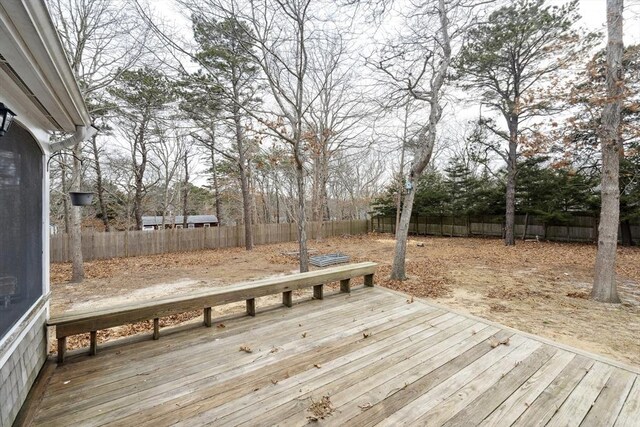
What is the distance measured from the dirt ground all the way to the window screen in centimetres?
167

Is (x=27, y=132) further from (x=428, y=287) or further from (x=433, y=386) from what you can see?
(x=428, y=287)

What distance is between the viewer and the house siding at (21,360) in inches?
63.1

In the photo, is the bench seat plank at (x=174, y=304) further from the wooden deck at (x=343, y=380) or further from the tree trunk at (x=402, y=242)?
the tree trunk at (x=402, y=242)

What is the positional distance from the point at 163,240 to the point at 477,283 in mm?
11285

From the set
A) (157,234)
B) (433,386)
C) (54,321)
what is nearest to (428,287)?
(433,386)

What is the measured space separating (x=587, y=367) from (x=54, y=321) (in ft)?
14.5

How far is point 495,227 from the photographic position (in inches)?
605

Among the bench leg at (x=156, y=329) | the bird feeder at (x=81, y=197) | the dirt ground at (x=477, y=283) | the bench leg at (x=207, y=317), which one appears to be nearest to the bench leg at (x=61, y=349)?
the bench leg at (x=156, y=329)

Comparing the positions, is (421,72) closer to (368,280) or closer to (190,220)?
(368,280)

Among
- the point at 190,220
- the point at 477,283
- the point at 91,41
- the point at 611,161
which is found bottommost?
the point at 477,283

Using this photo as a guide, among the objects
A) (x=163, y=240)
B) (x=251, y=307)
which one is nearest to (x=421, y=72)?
(x=251, y=307)

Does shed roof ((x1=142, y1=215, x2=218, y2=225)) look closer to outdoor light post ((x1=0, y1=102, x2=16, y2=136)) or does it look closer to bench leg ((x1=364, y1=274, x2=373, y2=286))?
bench leg ((x1=364, y1=274, x2=373, y2=286))

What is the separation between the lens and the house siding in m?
1.60

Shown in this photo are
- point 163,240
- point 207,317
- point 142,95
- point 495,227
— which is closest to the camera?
point 207,317
